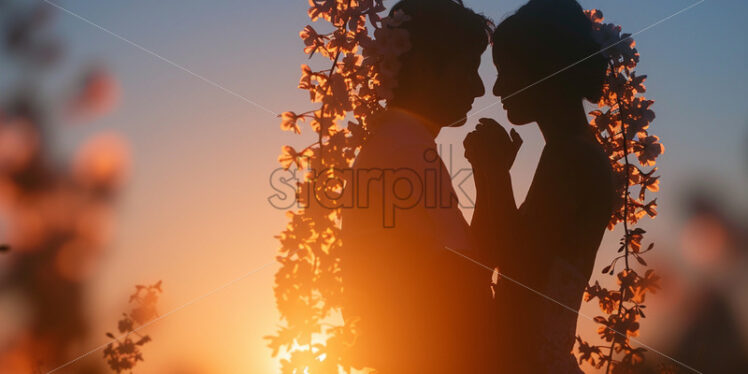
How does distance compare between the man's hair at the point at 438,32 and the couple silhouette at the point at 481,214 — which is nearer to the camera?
the couple silhouette at the point at 481,214

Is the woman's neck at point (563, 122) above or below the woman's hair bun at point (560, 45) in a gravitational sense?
below

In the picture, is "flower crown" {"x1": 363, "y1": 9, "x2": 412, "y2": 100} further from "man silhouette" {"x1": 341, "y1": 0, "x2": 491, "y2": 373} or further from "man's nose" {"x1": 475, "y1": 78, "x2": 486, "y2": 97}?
"man's nose" {"x1": 475, "y1": 78, "x2": 486, "y2": 97}

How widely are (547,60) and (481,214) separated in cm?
144

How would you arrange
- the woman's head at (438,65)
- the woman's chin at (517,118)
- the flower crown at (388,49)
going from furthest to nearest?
the woman's chin at (517,118)
the woman's head at (438,65)
the flower crown at (388,49)

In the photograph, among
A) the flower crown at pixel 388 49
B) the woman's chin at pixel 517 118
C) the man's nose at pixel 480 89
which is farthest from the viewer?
the woman's chin at pixel 517 118

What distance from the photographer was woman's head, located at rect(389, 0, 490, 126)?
449 cm

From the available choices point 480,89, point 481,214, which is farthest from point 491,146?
point 480,89

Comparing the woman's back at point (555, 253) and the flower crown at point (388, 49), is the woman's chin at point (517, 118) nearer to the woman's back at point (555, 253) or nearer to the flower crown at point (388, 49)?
the woman's back at point (555, 253)

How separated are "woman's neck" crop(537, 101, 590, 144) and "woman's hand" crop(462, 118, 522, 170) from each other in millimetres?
416

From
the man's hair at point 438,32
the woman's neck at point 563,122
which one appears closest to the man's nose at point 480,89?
the man's hair at point 438,32

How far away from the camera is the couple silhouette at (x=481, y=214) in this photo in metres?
3.64

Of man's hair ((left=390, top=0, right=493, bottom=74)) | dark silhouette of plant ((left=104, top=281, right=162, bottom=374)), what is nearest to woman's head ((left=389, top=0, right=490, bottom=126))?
man's hair ((left=390, top=0, right=493, bottom=74))

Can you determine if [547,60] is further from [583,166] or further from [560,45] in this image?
[583,166]

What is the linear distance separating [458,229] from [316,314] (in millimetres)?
1061
